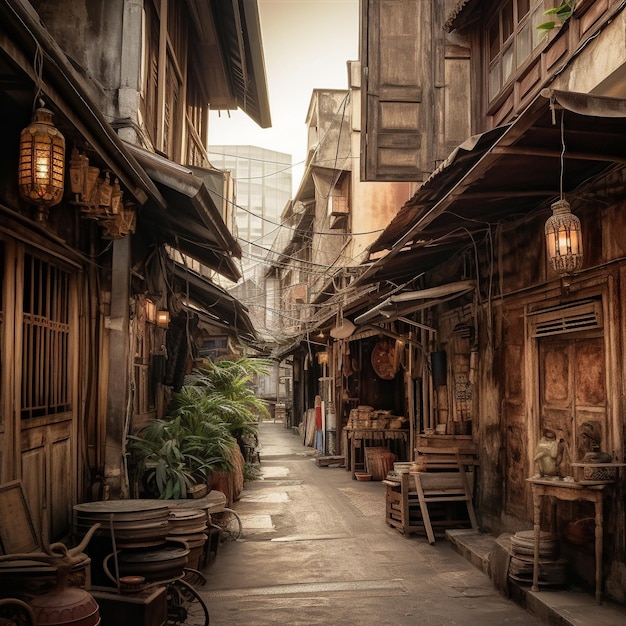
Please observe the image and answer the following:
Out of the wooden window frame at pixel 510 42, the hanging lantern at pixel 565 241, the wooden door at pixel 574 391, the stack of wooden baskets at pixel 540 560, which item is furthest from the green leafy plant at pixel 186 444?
the wooden window frame at pixel 510 42

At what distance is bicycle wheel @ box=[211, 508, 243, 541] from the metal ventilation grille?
5.09 metres

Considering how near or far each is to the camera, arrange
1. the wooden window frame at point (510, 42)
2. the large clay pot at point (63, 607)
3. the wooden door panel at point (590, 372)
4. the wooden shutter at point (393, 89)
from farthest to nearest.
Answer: the wooden shutter at point (393, 89)
the wooden window frame at point (510, 42)
the wooden door panel at point (590, 372)
the large clay pot at point (63, 607)

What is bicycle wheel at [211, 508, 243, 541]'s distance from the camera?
32.5 feet

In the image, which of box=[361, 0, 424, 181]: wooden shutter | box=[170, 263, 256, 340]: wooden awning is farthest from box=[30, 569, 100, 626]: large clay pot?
box=[361, 0, 424, 181]: wooden shutter

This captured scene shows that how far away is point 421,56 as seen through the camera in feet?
39.0

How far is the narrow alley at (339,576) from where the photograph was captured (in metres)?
7.32

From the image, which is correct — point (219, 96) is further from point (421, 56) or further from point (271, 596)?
point (271, 596)

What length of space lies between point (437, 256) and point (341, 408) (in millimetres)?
10332

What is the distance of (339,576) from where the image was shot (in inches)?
348

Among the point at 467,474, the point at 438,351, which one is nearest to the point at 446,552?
the point at 467,474

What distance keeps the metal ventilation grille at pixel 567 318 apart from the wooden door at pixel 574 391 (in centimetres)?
16

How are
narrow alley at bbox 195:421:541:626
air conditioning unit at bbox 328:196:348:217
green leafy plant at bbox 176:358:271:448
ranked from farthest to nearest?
1. air conditioning unit at bbox 328:196:348:217
2. green leafy plant at bbox 176:358:271:448
3. narrow alley at bbox 195:421:541:626

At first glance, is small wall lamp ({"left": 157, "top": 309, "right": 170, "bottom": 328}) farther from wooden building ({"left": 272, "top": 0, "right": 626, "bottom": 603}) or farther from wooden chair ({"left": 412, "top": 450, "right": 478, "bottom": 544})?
wooden chair ({"left": 412, "top": 450, "right": 478, "bottom": 544})

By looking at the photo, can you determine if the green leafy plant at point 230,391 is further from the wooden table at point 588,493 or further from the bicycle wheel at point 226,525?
the wooden table at point 588,493
